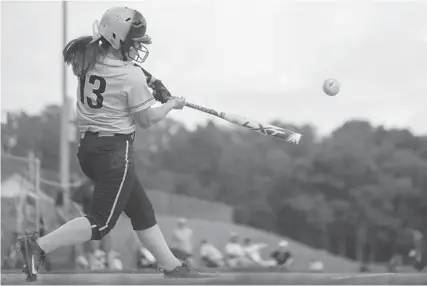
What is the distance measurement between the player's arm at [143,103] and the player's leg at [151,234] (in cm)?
60

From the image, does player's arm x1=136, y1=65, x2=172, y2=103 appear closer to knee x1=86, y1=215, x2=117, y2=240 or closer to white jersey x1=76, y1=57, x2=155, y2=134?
white jersey x1=76, y1=57, x2=155, y2=134

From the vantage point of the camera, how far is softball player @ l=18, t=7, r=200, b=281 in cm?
612

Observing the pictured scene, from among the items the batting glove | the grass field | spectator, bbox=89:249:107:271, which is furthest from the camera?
the grass field

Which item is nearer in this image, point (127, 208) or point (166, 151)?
point (127, 208)

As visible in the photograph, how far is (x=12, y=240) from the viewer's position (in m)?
11.6

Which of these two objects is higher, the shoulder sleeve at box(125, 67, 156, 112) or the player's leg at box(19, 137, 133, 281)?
the shoulder sleeve at box(125, 67, 156, 112)

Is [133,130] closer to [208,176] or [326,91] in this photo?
[326,91]

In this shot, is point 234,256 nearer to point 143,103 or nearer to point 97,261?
point 97,261

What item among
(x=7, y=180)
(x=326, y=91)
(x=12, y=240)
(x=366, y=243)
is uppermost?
(x=326, y=91)

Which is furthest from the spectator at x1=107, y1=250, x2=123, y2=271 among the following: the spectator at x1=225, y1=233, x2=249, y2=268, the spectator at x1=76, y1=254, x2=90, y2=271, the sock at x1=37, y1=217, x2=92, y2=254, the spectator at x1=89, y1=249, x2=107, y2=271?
the sock at x1=37, y1=217, x2=92, y2=254

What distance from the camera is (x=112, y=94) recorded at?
621cm

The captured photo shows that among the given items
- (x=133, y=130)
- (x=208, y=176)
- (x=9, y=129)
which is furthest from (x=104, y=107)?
(x=208, y=176)

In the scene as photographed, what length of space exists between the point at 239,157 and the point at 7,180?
53.2 metres

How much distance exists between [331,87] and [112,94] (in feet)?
6.01
